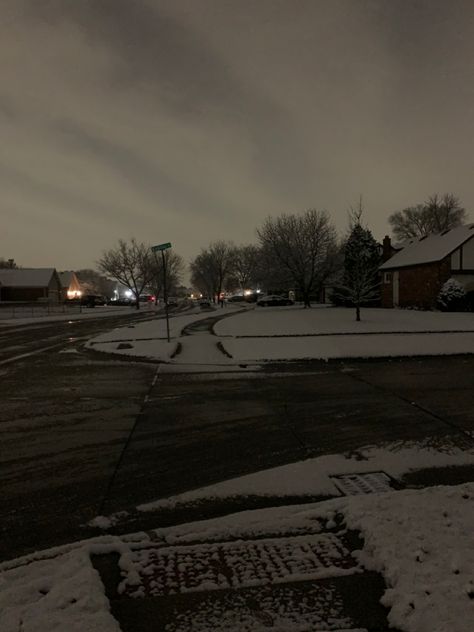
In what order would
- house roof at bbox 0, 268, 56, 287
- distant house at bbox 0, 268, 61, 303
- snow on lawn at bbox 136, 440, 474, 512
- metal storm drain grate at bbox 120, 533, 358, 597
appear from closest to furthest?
1. metal storm drain grate at bbox 120, 533, 358, 597
2. snow on lawn at bbox 136, 440, 474, 512
3. distant house at bbox 0, 268, 61, 303
4. house roof at bbox 0, 268, 56, 287

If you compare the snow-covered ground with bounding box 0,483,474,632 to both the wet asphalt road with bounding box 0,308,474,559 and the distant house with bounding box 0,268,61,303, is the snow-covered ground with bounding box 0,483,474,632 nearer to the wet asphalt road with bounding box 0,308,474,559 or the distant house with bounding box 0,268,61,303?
the wet asphalt road with bounding box 0,308,474,559

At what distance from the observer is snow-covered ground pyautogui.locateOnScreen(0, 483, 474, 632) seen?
264 centimetres

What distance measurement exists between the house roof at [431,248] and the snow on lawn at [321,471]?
117 feet

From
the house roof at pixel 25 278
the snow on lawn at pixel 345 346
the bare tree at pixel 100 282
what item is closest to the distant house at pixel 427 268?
the snow on lawn at pixel 345 346

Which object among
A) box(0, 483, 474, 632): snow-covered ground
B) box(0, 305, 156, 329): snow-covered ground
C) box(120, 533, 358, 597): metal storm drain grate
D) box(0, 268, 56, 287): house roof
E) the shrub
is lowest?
box(120, 533, 358, 597): metal storm drain grate

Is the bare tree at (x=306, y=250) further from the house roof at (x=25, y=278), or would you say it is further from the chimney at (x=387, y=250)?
the house roof at (x=25, y=278)

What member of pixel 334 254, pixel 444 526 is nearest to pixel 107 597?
pixel 444 526

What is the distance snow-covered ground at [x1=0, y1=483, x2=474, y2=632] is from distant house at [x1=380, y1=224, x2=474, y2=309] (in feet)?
122

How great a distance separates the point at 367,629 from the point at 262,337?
56.1ft

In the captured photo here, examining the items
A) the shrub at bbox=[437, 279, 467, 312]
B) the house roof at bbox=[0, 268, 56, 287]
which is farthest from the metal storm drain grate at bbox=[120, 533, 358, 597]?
the house roof at bbox=[0, 268, 56, 287]

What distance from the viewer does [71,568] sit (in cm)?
312

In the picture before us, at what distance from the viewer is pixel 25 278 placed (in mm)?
81750

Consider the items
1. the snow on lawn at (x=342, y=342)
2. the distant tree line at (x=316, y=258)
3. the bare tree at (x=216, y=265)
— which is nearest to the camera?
the snow on lawn at (x=342, y=342)

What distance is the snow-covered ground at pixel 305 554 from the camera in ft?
8.66
